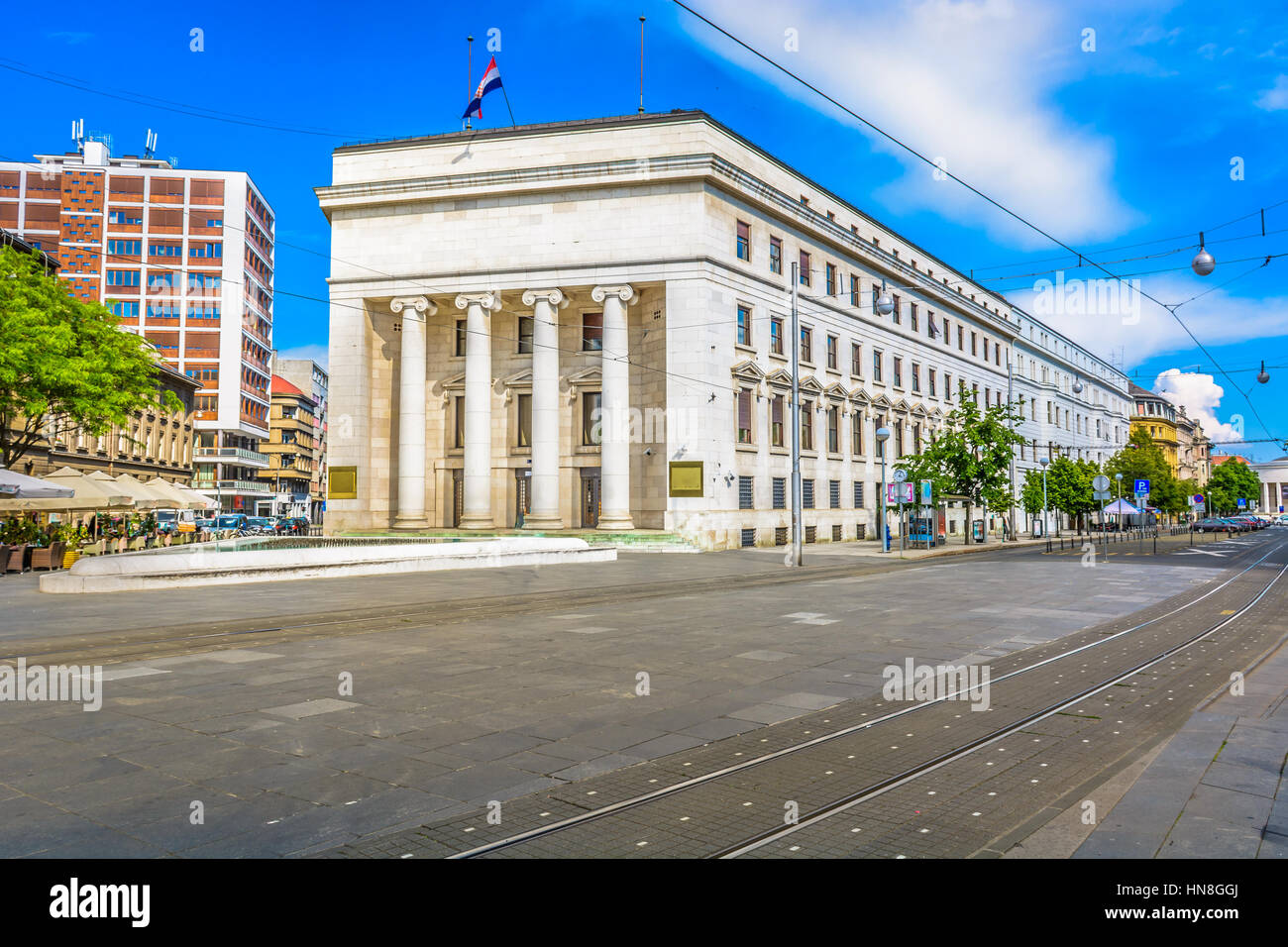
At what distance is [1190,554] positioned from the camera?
128ft

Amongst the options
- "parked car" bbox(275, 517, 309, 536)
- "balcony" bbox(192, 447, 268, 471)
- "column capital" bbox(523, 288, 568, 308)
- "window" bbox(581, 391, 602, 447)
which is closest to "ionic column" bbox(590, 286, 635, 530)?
"column capital" bbox(523, 288, 568, 308)

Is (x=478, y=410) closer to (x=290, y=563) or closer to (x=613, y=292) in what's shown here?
(x=613, y=292)

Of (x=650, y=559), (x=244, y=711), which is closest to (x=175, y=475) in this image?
(x=650, y=559)

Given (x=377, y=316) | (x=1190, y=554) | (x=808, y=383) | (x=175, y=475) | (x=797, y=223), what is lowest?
(x=1190, y=554)

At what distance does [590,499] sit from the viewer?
43906 mm

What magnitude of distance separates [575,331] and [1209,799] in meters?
41.0

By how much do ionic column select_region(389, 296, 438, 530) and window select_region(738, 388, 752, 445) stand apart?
15.9m

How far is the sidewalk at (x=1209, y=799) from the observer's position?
176 inches

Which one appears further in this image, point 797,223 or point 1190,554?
point 797,223

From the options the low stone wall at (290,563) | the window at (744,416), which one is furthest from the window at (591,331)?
the low stone wall at (290,563)

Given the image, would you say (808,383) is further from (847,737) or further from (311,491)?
(311,491)
